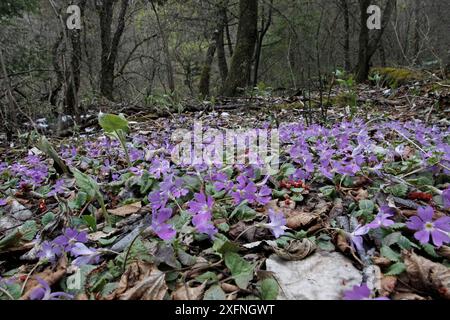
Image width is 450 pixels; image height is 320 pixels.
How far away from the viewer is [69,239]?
135cm

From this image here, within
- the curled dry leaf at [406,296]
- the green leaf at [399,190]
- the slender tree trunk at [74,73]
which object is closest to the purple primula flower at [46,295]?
the curled dry leaf at [406,296]

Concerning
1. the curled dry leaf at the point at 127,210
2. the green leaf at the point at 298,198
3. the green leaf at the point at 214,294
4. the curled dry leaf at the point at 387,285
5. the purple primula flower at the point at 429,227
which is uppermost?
the purple primula flower at the point at 429,227

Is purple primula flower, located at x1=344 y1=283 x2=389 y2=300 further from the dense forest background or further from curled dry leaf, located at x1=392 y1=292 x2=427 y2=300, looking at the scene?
the dense forest background

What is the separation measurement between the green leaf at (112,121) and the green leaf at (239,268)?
3.94ft

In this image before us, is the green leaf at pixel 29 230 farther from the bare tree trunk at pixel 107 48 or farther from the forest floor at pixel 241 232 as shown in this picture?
the bare tree trunk at pixel 107 48

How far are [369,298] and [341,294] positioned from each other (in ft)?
0.42

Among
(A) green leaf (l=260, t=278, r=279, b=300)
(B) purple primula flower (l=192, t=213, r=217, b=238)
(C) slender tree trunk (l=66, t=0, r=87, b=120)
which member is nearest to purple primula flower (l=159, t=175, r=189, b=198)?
(B) purple primula flower (l=192, t=213, r=217, b=238)

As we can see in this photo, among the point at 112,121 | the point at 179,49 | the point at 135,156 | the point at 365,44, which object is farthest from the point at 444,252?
the point at 179,49

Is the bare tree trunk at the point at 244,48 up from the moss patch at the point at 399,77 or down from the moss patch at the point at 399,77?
up

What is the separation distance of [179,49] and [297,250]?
18.9 meters

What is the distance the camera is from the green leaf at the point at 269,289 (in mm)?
1065

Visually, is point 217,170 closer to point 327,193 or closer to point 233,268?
point 327,193

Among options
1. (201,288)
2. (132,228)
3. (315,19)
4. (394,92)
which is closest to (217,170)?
(132,228)

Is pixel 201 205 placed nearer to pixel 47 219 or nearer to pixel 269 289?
pixel 269 289
